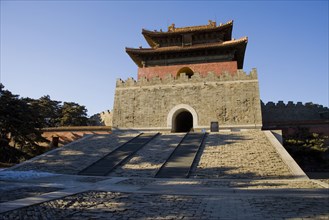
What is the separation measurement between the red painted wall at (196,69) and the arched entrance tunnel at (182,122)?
2.89 metres

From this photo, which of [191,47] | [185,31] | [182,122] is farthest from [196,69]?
[182,122]

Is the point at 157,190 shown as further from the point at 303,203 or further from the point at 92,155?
the point at 92,155

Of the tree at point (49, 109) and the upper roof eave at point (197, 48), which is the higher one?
the upper roof eave at point (197, 48)

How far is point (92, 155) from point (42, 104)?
20339 mm

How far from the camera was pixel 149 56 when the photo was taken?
19.4 m

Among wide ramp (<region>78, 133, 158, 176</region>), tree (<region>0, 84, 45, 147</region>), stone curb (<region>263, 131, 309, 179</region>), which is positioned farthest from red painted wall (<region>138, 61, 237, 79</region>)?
tree (<region>0, 84, 45, 147</region>)

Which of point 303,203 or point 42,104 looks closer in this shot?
point 303,203

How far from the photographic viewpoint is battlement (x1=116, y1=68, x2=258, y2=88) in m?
16.1

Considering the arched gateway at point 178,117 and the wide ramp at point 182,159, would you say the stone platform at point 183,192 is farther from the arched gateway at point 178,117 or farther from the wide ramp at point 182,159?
the arched gateway at point 178,117

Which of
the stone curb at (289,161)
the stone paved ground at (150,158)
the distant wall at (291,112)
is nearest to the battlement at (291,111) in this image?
the distant wall at (291,112)

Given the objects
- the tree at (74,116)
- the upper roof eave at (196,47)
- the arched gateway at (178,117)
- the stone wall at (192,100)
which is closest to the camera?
the stone wall at (192,100)

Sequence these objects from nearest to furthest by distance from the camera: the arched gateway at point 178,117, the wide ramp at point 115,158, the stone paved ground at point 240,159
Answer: the stone paved ground at point 240,159 < the wide ramp at point 115,158 < the arched gateway at point 178,117

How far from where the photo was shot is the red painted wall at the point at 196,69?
684 inches

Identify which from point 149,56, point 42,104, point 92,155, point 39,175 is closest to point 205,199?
point 39,175
